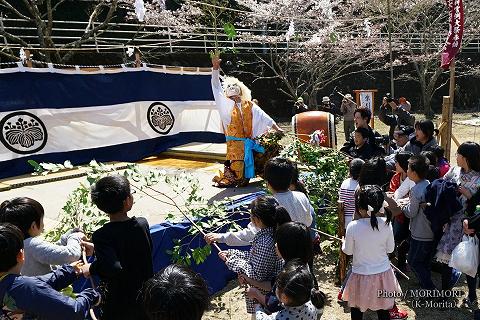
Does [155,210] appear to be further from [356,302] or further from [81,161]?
[81,161]

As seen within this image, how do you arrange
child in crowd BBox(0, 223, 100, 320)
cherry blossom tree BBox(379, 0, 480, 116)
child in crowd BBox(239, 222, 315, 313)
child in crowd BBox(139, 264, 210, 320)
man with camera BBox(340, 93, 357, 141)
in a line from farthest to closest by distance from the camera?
cherry blossom tree BBox(379, 0, 480, 116), man with camera BBox(340, 93, 357, 141), child in crowd BBox(239, 222, 315, 313), child in crowd BBox(0, 223, 100, 320), child in crowd BBox(139, 264, 210, 320)

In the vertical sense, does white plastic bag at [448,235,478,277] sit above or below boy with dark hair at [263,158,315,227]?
below

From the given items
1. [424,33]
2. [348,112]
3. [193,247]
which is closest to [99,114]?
[193,247]

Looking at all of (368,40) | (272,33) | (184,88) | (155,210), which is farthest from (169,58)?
(155,210)

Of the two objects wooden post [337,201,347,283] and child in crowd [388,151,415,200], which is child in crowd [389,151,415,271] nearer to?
child in crowd [388,151,415,200]

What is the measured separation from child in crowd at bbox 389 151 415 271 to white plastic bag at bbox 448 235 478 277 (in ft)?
2.27

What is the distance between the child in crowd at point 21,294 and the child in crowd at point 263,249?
36.3 inches

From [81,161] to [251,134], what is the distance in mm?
3665

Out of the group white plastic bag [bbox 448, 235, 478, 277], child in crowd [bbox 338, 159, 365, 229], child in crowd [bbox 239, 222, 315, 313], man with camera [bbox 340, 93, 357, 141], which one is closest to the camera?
child in crowd [bbox 239, 222, 315, 313]

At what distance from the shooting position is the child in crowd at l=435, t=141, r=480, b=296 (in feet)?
11.2

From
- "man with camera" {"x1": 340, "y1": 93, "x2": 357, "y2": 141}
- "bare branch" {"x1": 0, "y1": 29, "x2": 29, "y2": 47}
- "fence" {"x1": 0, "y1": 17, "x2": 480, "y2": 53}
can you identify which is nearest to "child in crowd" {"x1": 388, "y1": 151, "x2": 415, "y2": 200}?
"man with camera" {"x1": 340, "y1": 93, "x2": 357, "y2": 141}

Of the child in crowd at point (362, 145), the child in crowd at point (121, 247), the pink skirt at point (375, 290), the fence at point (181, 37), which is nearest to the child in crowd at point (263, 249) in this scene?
the child in crowd at point (121, 247)

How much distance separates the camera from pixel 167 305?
1.53 m

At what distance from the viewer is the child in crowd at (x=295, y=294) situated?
1.94 meters
